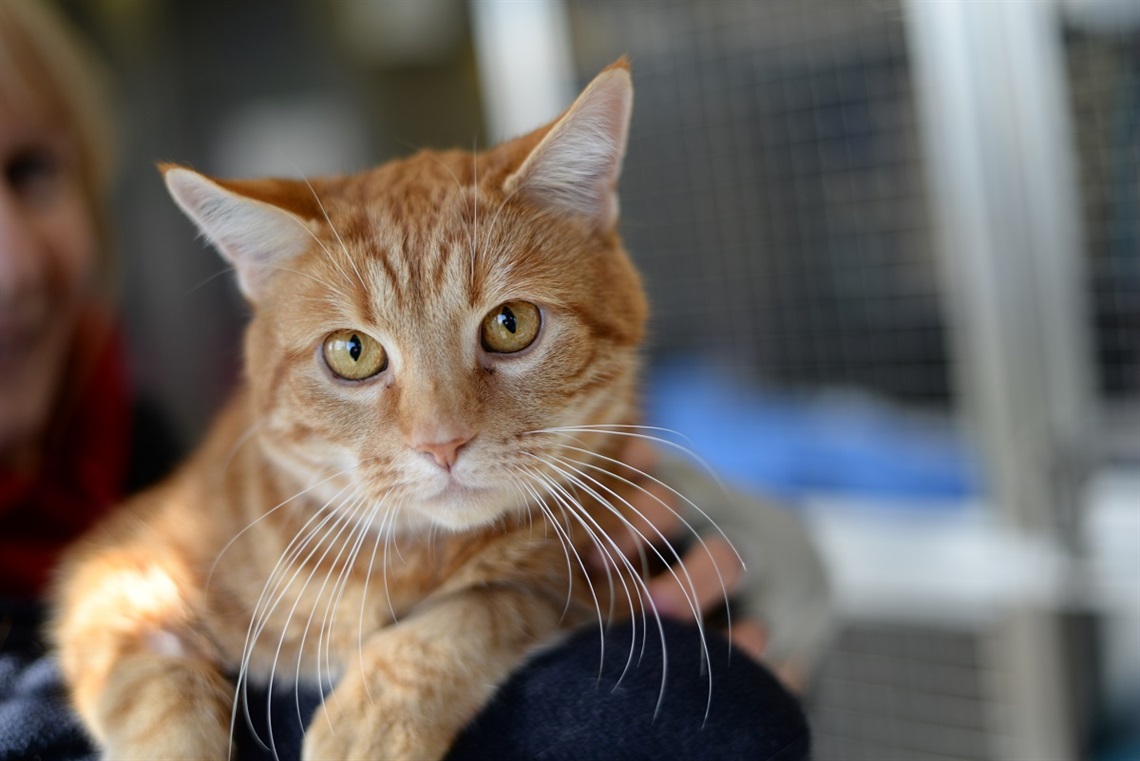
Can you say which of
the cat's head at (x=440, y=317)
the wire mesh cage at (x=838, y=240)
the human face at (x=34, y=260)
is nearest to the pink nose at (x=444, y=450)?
the cat's head at (x=440, y=317)

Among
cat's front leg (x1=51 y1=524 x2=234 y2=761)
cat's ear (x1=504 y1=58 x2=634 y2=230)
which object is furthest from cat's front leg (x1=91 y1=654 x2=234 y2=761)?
cat's ear (x1=504 y1=58 x2=634 y2=230)

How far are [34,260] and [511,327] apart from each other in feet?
2.38

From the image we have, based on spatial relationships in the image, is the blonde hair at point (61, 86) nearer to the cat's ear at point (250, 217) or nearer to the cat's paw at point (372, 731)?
the cat's ear at point (250, 217)

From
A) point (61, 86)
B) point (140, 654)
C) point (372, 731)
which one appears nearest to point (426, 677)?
point (372, 731)

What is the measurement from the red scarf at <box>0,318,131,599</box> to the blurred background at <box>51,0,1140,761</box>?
0.68 m

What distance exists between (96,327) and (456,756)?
1161 millimetres

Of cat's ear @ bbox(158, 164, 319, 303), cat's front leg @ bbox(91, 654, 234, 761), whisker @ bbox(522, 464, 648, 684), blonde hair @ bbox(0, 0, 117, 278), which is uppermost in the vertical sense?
blonde hair @ bbox(0, 0, 117, 278)

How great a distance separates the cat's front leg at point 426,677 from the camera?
78 cm

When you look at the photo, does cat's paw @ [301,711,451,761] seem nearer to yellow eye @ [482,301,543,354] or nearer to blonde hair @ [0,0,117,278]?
yellow eye @ [482,301,543,354]

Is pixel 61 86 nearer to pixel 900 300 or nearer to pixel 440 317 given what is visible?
pixel 440 317

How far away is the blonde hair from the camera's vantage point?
4.27 feet

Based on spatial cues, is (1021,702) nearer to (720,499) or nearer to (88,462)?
(720,499)

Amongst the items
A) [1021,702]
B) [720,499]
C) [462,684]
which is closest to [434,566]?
[462,684]

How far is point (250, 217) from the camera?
0.88 metres
